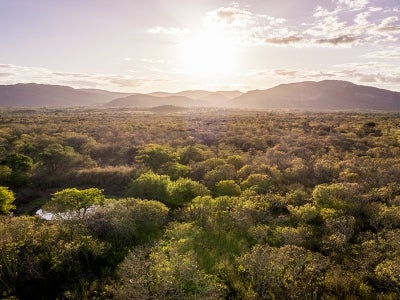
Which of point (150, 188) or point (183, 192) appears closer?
point (183, 192)

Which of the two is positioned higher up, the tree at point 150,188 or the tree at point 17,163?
the tree at point 17,163

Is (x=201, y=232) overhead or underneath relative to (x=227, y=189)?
underneath

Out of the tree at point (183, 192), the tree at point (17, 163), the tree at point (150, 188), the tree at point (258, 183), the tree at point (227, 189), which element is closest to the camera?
the tree at point (183, 192)

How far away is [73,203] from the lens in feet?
64.4

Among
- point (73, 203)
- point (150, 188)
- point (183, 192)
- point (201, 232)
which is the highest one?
point (73, 203)

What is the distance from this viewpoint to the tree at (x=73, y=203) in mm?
19344

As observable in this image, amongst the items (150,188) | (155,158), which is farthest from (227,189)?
(155,158)

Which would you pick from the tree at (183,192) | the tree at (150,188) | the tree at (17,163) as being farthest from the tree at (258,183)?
the tree at (17,163)

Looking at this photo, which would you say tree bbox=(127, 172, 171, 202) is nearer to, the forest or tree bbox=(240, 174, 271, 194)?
the forest

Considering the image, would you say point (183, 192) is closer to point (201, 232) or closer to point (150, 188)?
point (150, 188)

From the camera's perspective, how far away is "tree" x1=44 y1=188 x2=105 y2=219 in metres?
19.3

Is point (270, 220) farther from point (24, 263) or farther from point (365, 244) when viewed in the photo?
point (24, 263)

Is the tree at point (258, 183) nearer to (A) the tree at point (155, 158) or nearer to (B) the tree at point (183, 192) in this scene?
(B) the tree at point (183, 192)

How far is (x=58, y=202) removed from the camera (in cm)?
1998
